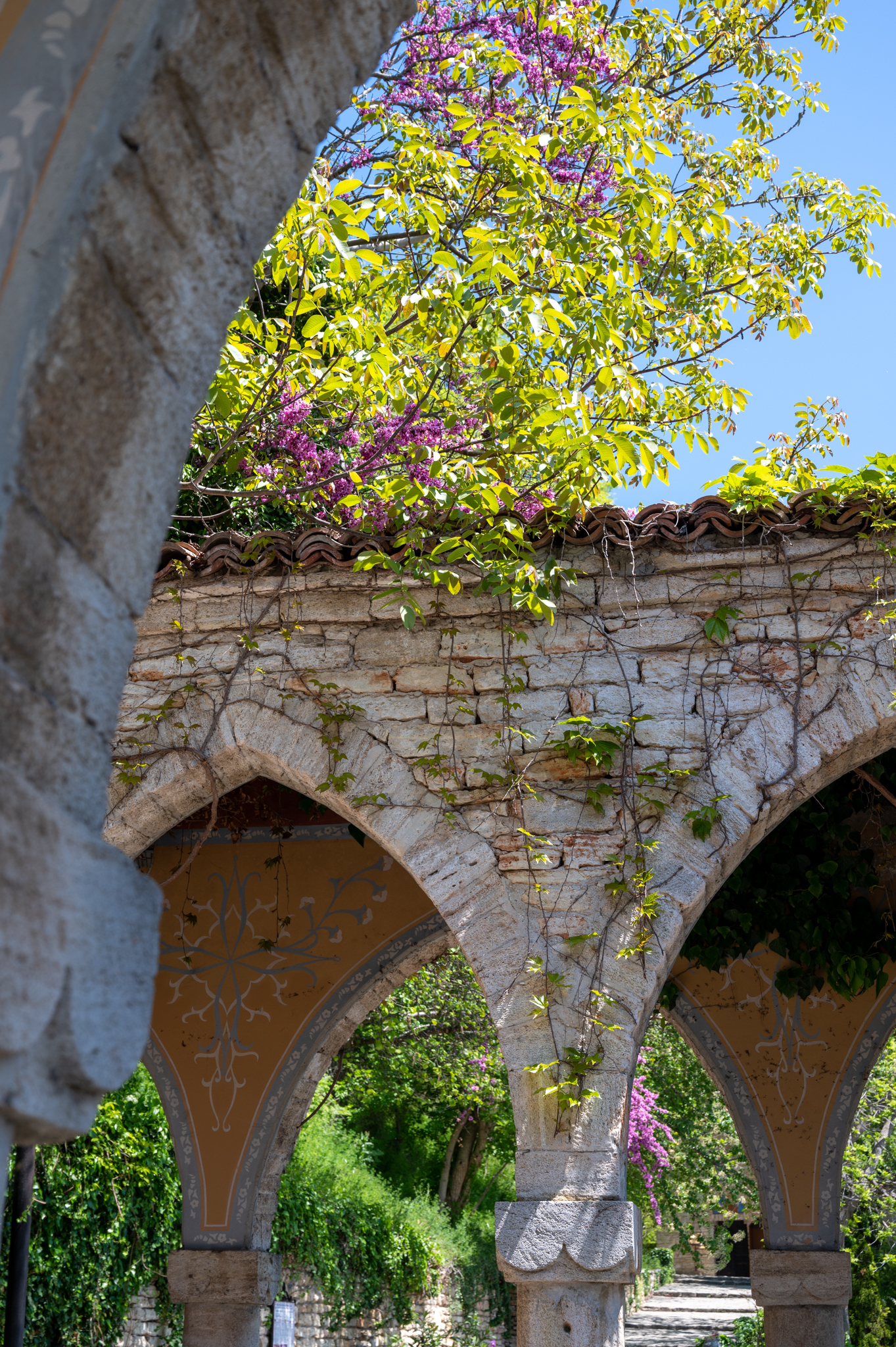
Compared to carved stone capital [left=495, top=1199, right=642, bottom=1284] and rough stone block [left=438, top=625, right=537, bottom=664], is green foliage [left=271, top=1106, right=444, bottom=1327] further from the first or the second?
rough stone block [left=438, top=625, right=537, bottom=664]

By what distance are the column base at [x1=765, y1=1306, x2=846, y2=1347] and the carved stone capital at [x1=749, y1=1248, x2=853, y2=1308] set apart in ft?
0.10

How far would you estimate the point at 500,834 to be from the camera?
405 cm

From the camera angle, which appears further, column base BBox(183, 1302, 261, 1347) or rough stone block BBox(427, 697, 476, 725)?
column base BBox(183, 1302, 261, 1347)

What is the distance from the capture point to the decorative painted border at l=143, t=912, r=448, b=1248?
5.73 meters

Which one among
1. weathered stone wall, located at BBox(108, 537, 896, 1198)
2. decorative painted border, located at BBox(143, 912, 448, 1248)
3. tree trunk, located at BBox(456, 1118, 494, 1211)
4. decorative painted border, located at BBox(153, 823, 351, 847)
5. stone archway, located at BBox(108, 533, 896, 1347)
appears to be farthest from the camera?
tree trunk, located at BBox(456, 1118, 494, 1211)

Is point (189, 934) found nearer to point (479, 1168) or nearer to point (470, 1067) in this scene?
point (470, 1067)

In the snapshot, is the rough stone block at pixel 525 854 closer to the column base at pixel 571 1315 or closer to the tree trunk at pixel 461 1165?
the column base at pixel 571 1315

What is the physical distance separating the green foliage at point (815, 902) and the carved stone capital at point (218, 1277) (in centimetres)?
261

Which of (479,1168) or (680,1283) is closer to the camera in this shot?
(479,1168)

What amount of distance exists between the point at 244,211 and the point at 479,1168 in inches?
597

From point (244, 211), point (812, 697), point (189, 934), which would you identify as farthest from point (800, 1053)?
point (244, 211)

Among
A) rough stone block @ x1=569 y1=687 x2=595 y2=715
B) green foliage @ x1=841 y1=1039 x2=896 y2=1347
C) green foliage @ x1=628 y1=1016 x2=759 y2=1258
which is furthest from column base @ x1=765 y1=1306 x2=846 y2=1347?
green foliage @ x1=628 y1=1016 x2=759 y2=1258

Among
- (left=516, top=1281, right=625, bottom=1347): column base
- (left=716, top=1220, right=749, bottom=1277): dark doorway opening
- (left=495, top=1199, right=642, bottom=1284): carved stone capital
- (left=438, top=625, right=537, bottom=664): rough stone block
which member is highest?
(left=438, top=625, right=537, bottom=664): rough stone block

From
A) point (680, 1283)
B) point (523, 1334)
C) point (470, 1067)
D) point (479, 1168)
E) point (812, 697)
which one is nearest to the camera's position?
point (523, 1334)
